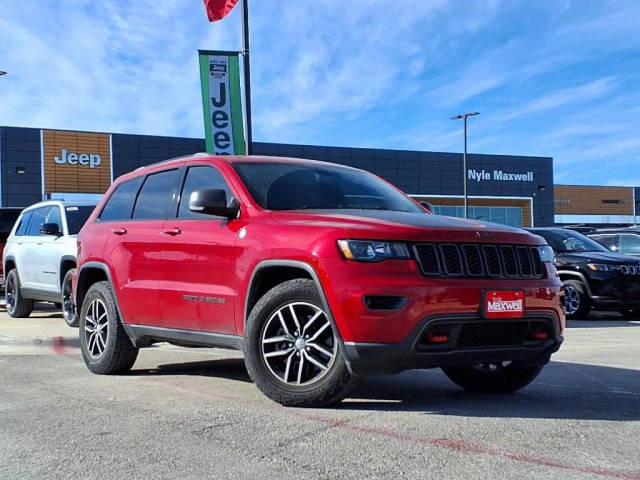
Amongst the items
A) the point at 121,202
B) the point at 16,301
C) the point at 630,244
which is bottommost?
the point at 16,301

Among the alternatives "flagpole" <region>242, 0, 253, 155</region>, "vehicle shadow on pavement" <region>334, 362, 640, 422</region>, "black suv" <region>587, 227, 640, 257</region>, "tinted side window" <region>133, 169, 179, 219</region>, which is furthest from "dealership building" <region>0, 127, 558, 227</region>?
"vehicle shadow on pavement" <region>334, 362, 640, 422</region>

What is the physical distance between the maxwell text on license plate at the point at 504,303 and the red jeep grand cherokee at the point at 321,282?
0.01 metres

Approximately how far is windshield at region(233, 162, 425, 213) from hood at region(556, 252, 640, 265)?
7.69 meters

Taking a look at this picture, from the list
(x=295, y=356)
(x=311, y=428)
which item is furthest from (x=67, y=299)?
(x=311, y=428)

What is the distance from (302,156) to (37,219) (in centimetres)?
3786

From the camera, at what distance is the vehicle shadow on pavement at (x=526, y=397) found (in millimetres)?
4777

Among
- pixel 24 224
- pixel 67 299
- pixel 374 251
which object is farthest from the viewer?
pixel 24 224

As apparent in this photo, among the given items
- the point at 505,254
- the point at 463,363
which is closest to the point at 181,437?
the point at 463,363

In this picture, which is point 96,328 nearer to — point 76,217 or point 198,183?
point 198,183

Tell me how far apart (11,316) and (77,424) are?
894cm

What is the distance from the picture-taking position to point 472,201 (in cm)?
5884

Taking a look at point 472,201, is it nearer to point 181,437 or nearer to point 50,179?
point 50,179

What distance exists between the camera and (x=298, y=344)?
475cm

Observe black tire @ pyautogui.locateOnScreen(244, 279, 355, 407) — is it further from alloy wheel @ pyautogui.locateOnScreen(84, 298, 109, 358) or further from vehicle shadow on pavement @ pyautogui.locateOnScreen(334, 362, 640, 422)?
alloy wheel @ pyautogui.locateOnScreen(84, 298, 109, 358)
